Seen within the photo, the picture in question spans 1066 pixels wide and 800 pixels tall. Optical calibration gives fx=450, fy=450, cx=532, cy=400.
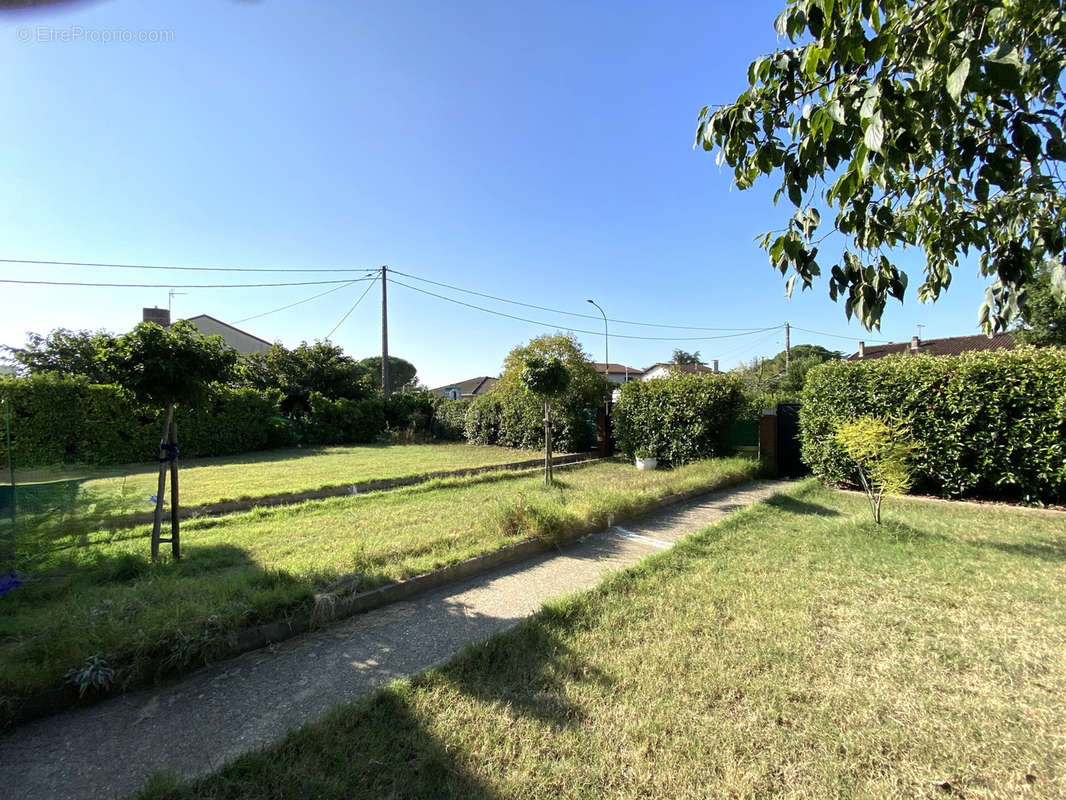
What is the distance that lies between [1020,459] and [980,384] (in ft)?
3.88

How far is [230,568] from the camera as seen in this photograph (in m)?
4.33

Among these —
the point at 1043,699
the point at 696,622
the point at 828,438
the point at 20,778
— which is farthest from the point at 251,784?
the point at 828,438

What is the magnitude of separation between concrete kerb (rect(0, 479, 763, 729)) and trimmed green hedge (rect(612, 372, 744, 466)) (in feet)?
19.9

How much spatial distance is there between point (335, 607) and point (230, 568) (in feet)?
5.43

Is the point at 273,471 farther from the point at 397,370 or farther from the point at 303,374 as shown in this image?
the point at 397,370

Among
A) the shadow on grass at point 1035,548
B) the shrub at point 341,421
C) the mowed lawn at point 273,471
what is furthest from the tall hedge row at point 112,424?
the shadow on grass at point 1035,548

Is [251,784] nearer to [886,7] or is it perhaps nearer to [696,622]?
[696,622]

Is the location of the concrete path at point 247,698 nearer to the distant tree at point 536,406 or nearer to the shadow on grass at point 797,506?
the shadow on grass at point 797,506

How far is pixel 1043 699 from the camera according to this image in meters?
2.39

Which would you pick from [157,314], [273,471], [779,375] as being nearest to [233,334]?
[157,314]

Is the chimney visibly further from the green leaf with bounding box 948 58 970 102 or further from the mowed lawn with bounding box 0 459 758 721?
the green leaf with bounding box 948 58 970 102

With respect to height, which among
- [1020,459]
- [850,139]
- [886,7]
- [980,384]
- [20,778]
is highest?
A: [886,7]

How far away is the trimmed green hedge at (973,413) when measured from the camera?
6.34m

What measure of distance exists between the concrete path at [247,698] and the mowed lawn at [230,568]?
22 cm
